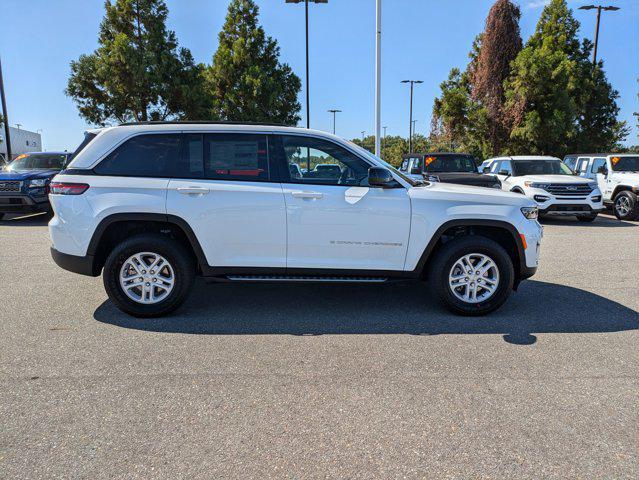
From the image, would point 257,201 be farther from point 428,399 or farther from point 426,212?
point 428,399

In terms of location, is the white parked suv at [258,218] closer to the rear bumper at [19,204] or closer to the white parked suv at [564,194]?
the white parked suv at [564,194]

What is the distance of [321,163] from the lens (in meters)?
4.71

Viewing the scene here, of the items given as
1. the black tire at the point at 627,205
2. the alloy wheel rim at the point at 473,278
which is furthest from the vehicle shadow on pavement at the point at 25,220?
the black tire at the point at 627,205

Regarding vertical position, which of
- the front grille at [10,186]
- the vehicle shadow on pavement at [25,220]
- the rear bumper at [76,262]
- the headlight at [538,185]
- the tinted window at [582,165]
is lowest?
the vehicle shadow on pavement at [25,220]

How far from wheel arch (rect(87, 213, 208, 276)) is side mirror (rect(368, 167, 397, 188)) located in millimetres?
1748

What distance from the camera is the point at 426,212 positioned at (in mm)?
4531

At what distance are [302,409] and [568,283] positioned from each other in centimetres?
457

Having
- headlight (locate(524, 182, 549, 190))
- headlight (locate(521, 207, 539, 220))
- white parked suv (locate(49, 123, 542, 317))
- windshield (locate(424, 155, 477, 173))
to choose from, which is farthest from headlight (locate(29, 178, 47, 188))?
headlight (locate(524, 182, 549, 190))

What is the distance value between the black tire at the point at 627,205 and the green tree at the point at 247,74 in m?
17.6

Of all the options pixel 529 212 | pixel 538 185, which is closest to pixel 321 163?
pixel 529 212

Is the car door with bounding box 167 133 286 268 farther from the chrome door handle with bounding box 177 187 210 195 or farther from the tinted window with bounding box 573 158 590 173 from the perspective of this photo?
the tinted window with bounding box 573 158 590 173

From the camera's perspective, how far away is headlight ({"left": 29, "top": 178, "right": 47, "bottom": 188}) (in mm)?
11594

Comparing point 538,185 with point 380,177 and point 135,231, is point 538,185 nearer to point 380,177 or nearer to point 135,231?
point 380,177

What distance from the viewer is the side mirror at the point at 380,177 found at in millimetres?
4406
